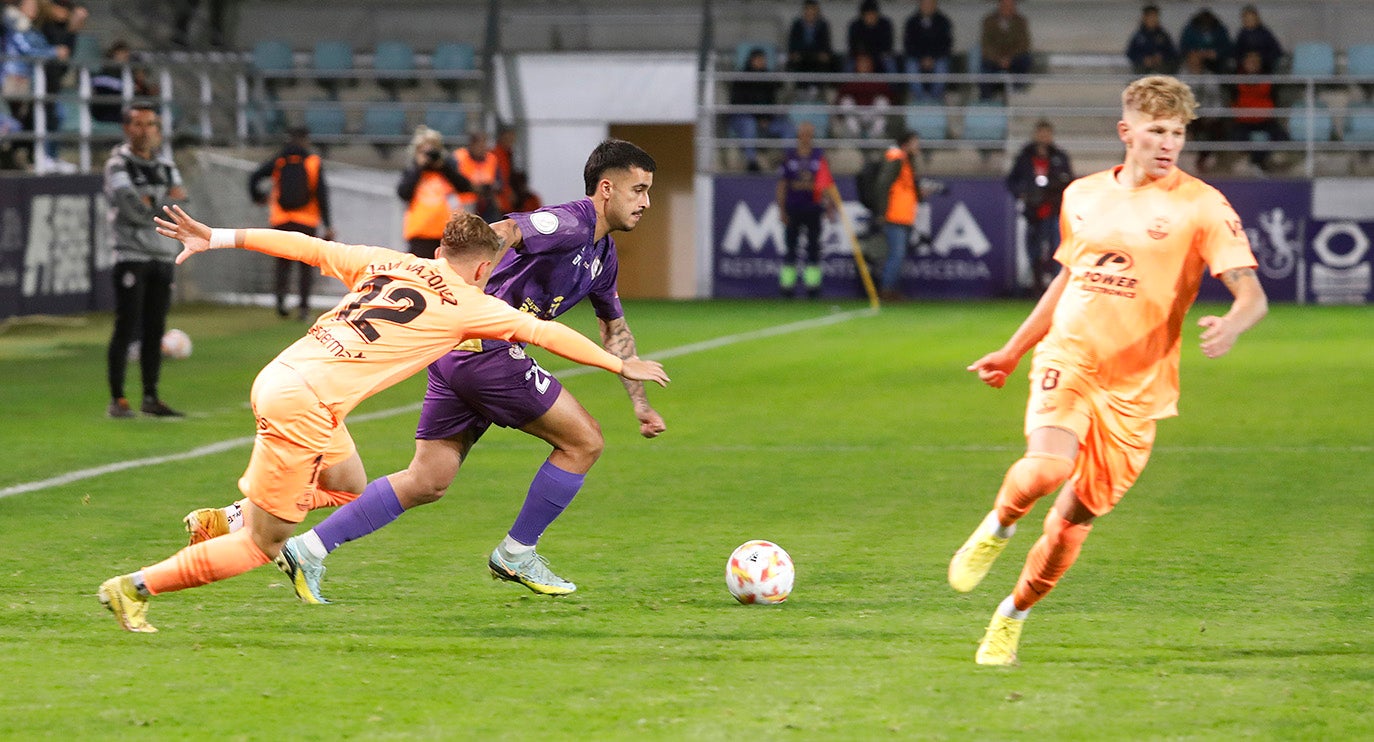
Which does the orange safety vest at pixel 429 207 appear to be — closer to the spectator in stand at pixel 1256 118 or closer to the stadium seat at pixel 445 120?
the stadium seat at pixel 445 120

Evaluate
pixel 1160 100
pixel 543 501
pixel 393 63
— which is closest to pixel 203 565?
pixel 543 501

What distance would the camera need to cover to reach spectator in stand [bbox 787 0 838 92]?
27.0 metres

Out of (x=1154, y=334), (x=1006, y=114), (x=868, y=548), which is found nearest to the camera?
(x=1154, y=334)

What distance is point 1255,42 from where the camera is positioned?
26375 millimetres

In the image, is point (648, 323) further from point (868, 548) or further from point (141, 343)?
point (868, 548)

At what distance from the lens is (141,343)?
41.4ft

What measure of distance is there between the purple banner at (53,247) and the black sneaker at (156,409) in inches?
284

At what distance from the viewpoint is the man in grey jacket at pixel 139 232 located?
1220cm

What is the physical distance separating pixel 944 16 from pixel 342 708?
23.4 meters

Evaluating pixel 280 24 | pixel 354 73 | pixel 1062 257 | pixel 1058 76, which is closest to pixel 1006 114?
pixel 1058 76

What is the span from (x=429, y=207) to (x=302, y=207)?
2445mm

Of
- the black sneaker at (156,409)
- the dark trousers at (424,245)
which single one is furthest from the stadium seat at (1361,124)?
the black sneaker at (156,409)

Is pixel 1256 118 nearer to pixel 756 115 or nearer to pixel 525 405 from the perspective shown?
pixel 756 115

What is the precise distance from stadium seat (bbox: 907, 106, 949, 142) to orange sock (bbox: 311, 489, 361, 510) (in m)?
21.1
